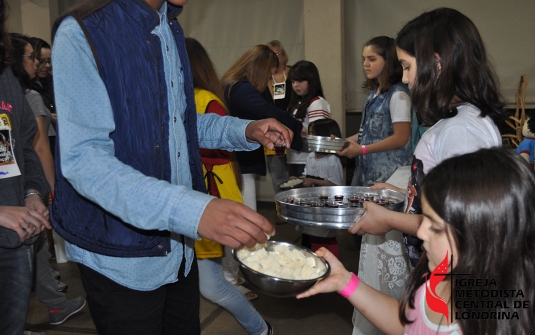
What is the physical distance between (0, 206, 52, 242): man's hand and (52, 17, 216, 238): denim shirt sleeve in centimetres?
64

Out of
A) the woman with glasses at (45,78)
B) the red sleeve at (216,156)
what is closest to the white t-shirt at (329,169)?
the red sleeve at (216,156)

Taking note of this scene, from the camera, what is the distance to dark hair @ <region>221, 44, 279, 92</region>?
158 inches

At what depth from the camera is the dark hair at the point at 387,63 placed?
363 cm

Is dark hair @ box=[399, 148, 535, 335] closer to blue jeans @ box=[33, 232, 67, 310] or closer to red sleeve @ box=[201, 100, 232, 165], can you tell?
red sleeve @ box=[201, 100, 232, 165]

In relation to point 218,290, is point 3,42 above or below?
above

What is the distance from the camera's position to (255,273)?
147 cm

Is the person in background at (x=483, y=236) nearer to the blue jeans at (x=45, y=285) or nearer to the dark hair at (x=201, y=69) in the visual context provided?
the dark hair at (x=201, y=69)

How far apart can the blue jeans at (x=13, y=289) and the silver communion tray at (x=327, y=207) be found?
1045mm

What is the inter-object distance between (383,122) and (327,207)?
1.68 meters

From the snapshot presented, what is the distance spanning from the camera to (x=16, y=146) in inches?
81.7

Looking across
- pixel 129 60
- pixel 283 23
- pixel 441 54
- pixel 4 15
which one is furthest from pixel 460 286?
pixel 283 23

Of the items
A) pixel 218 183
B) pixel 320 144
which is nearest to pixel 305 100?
pixel 320 144

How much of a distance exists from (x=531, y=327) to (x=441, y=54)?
1016 millimetres

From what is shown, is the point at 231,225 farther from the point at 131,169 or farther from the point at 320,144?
the point at 320,144
